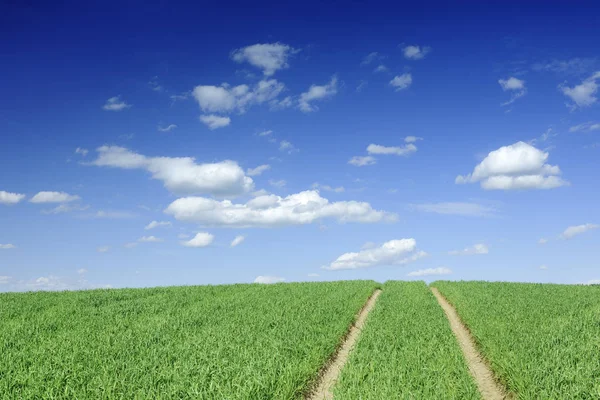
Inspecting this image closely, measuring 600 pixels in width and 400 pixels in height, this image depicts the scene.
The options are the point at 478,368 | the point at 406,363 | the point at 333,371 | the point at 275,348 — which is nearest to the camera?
the point at 406,363

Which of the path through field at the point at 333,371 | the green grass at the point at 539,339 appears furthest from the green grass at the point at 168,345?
the green grass at the point at 539,339

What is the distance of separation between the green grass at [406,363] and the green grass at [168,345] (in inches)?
42.3

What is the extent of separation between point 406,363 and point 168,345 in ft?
21.3

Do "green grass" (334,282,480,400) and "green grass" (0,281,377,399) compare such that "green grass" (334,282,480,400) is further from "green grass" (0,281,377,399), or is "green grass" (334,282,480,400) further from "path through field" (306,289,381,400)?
"green grass" (0,281,377,399)

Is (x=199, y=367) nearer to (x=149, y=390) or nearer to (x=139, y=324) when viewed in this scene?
(x=149, y=390)

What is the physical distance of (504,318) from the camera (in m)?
18.1

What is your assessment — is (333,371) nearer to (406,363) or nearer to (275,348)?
(275,348)

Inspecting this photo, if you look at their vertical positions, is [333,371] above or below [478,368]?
above

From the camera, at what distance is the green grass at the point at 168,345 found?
9.73m

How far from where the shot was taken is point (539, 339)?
47.0ft

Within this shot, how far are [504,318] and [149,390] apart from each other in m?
14.2

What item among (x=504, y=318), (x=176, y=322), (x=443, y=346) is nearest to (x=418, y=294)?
(x=504, y=318)

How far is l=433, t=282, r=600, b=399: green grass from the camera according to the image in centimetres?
1049

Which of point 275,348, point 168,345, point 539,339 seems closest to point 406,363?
point 275,348
